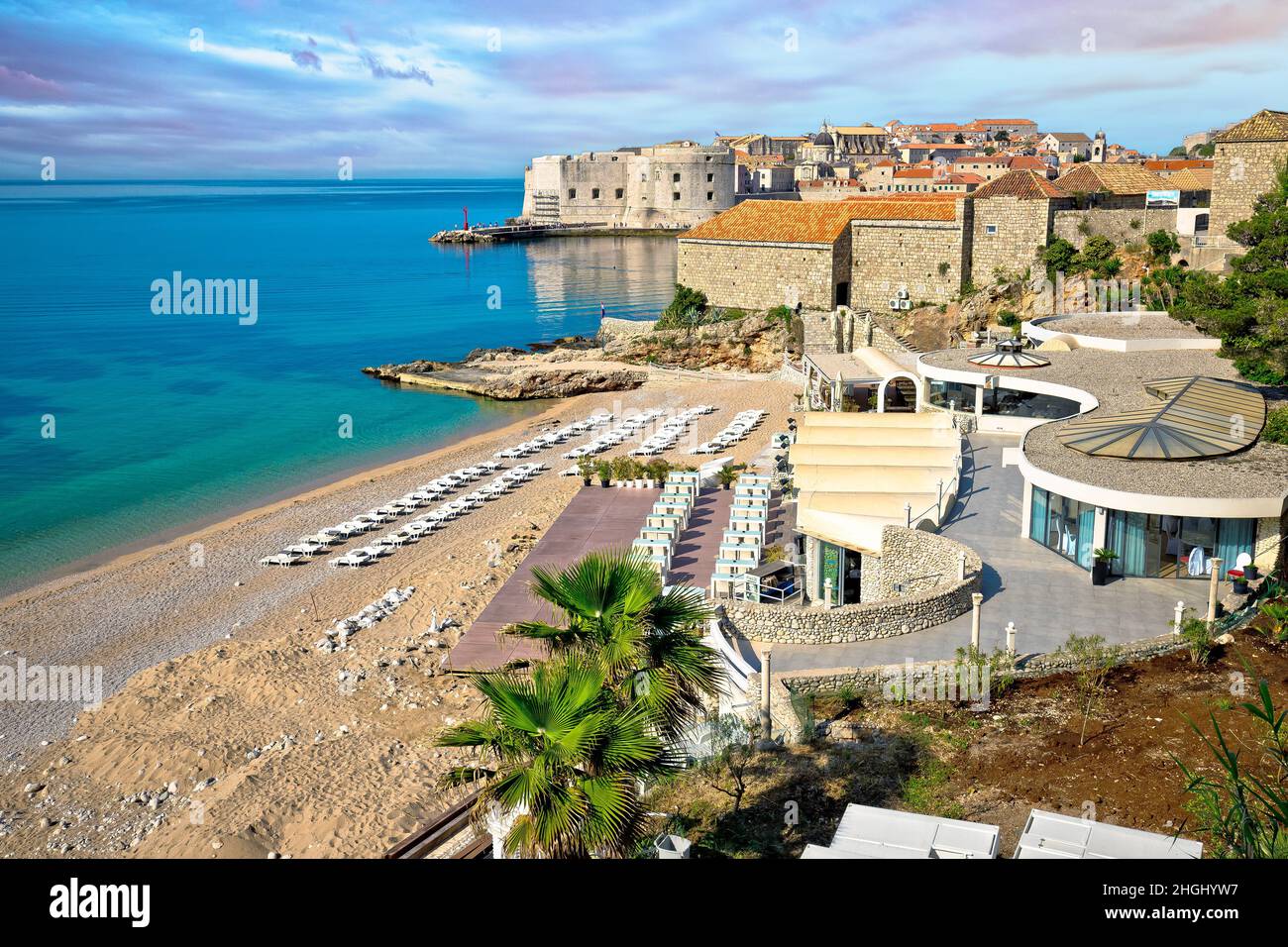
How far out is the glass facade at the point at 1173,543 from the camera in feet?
47.3

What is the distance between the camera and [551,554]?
2003 cm

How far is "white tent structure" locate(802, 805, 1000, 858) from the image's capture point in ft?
22.6

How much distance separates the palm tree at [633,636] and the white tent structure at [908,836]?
4.28 feet

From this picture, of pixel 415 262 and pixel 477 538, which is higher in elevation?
pixel 415 262

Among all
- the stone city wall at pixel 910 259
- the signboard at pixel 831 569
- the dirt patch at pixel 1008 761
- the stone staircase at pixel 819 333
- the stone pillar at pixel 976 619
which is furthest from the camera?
the stone city wall at pixel 910 259

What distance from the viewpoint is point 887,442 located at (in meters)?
19.0

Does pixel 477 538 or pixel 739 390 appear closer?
pixel 477 538

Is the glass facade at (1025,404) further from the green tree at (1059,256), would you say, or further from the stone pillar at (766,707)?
the green tree at (1059,256)

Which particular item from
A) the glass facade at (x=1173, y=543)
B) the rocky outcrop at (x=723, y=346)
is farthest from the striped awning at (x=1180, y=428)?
the rocky outcrop at (x=723, y=346)

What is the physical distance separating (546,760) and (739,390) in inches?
1301

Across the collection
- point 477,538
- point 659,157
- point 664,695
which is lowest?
point 477,538

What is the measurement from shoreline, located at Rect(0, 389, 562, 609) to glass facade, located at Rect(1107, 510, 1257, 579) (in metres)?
20.5
